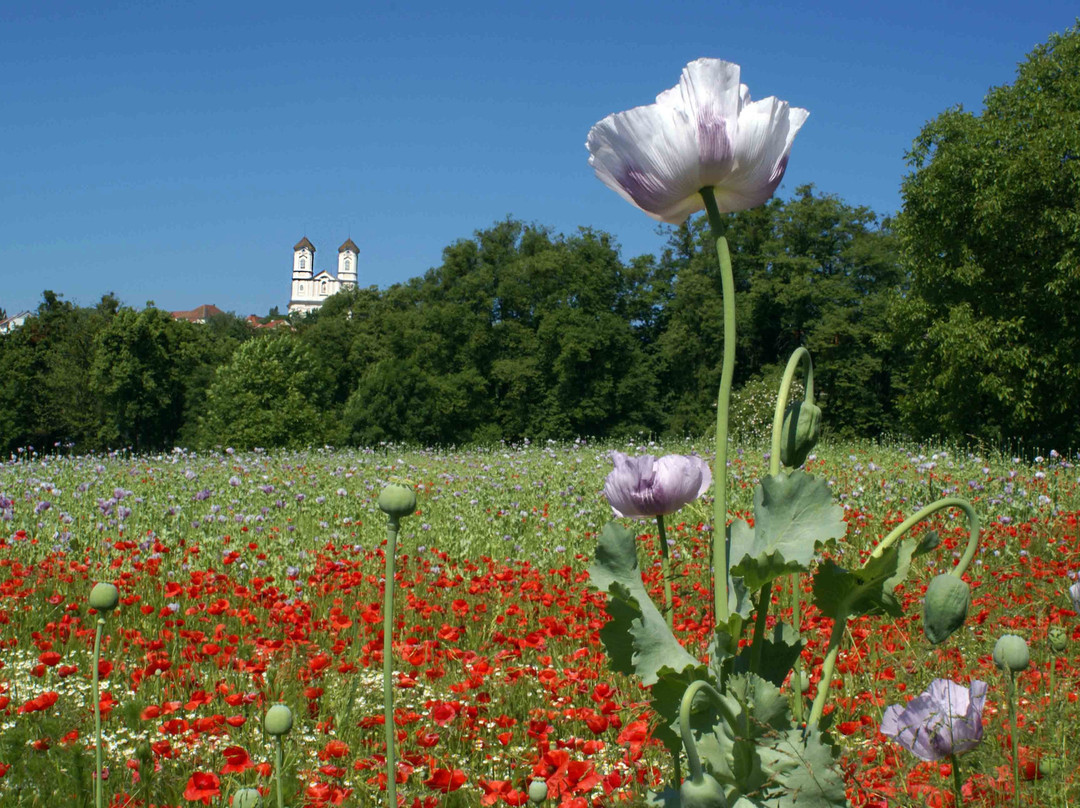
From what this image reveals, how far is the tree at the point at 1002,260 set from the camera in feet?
56.8

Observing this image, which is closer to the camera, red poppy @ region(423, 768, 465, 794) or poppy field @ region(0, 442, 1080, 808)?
red poppy @ region(423, 768, 465, 794)

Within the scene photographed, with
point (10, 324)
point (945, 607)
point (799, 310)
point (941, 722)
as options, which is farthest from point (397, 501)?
point (10, 324)

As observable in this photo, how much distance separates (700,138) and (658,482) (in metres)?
0.60

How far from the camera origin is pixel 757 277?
A: 3108 centimetres

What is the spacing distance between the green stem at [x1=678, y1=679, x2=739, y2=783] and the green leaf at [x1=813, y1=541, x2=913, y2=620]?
0.22m

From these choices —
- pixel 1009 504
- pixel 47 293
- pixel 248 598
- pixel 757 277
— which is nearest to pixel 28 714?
pixel 248 598

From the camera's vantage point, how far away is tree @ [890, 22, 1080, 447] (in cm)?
1731

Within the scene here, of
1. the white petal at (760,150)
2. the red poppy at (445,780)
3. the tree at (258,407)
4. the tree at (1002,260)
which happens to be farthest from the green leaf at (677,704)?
the tree at (258,407)

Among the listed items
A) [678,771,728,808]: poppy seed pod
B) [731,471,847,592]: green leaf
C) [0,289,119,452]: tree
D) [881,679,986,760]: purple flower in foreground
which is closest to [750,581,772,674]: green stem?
[731,471,847,592]: green leaf

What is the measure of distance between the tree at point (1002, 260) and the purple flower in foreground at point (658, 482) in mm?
17724

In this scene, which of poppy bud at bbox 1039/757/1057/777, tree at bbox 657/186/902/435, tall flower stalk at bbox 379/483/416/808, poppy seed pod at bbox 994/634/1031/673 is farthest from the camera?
tree at bbox 657/186/902/435

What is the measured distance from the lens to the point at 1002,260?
18922mm

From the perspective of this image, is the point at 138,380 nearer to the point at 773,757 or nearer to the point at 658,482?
the point at 658,482

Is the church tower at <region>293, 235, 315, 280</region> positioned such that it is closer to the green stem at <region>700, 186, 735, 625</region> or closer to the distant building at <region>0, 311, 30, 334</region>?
the distant building at <region>0, 311, 30, 334</region>
